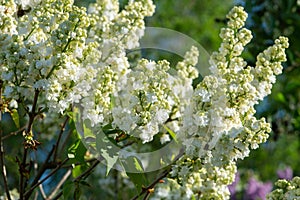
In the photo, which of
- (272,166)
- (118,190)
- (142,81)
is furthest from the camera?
(272,166)

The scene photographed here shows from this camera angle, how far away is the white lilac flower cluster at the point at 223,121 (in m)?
1.53

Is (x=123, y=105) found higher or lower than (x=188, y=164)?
higher

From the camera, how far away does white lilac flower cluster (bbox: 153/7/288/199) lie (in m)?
1.53

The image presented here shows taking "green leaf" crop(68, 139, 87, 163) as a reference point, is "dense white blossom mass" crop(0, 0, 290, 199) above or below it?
above

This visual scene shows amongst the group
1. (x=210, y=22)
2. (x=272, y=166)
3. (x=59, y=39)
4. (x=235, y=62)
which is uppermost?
(x=210, y=22)

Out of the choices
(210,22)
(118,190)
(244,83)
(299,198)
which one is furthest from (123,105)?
(210,22)

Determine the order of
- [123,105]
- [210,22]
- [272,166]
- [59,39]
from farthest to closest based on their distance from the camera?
[210,22]
[272,166]
[123,105]
[59,39]

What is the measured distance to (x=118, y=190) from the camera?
2.69 metres

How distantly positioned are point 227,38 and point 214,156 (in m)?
0.34

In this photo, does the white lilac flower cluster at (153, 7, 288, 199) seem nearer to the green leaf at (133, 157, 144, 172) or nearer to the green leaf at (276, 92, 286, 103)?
the green leaf at (133, 157, 144, 172)

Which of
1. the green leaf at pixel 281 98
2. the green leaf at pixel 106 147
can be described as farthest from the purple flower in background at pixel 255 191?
the green leaf at pixel 106 147

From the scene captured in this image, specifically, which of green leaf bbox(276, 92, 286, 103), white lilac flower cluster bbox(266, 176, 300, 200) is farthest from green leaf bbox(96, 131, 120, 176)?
green leaf bbox(276, 92, 286, 103)

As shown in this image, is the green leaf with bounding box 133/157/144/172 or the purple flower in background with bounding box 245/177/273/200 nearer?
the green leaf with bounding box 133/157/144/172

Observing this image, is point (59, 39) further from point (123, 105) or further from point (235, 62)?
point (235, 62)
